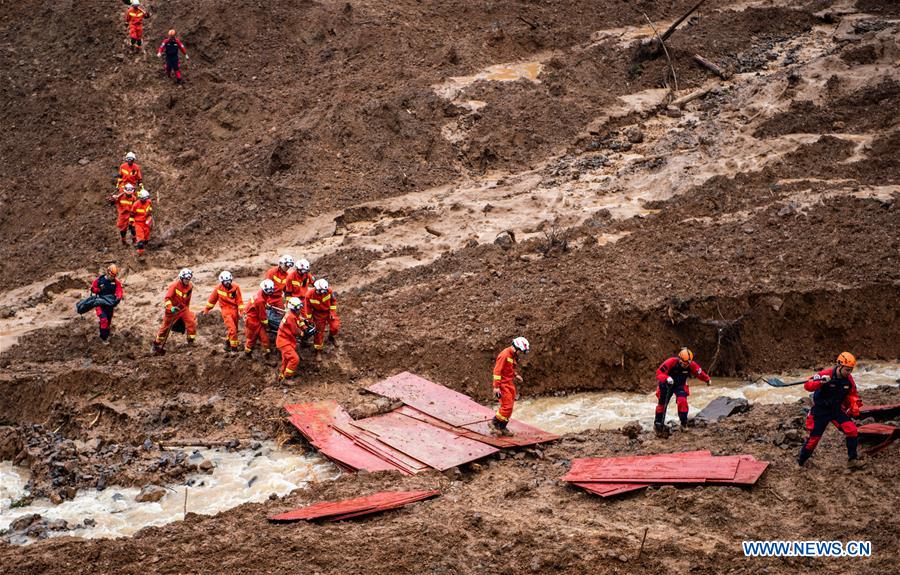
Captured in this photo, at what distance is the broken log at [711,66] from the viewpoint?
2527 centimetres

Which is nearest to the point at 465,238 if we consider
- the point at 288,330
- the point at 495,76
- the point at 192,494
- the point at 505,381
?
the point at 288,330

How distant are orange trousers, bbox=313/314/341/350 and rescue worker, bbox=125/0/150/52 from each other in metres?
15.9

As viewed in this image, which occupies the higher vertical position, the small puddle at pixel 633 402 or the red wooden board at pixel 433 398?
the red wooden board at pixel 433 398

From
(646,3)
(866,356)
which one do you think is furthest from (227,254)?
(646,3)

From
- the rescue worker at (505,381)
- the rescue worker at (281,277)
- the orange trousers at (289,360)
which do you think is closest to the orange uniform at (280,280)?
the rescue worker at (281,277)

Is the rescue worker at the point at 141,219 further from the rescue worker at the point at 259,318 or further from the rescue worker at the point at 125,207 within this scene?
the rescue worker at the point at 259,318

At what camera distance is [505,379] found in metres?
13.0

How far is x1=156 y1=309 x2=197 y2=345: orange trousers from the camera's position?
16312mm

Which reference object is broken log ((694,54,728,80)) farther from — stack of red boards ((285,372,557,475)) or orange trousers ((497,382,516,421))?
orange trousers ((497,382,516,421))

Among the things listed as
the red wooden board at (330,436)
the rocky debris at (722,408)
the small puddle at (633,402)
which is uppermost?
the red wooden board at (330,436)

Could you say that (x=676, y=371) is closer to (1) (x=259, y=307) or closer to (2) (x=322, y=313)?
(2) (x=322, y=313)

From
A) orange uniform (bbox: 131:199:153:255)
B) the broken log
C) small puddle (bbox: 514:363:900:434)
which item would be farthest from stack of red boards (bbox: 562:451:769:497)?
the broken log

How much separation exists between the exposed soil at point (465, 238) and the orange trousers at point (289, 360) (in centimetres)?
33

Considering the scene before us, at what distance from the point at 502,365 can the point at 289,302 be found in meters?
4.17
